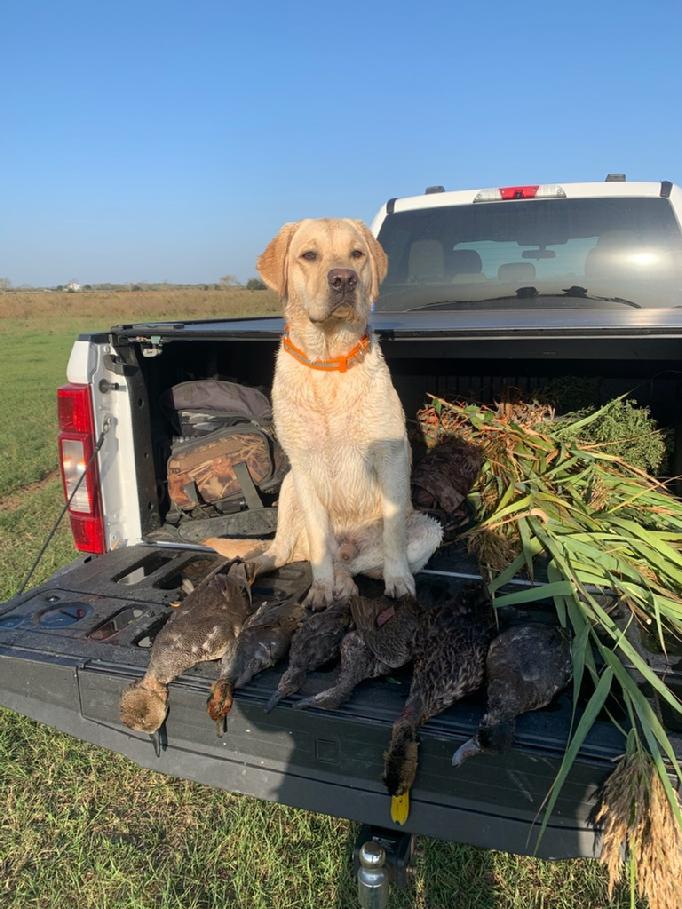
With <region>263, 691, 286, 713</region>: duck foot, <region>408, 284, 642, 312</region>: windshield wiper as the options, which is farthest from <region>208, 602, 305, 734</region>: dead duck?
<region>408, 284, 642, 312</region>: windshield wiper

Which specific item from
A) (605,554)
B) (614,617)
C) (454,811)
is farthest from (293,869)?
(605,554)

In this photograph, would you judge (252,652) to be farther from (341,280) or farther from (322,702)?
(341,280)

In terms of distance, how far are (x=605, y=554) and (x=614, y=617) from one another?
1.09 feet

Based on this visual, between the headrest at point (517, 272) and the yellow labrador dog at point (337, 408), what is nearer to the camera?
the yellow labrador dog at point (337, 408)

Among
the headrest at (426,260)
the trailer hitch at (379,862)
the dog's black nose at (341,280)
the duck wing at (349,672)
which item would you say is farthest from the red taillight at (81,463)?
the headrest at (426,260)

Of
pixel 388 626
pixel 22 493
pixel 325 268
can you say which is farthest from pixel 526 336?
pixel 22 493

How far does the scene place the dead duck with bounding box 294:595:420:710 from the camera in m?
2.07

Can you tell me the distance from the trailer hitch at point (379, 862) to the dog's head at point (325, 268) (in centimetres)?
198

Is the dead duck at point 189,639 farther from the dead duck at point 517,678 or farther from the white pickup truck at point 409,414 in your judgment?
the dead duck at point 517,678

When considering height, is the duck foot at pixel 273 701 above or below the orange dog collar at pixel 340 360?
below

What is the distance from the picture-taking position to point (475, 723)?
197cm

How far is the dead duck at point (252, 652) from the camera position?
207 centimetres

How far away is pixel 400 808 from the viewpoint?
1883 mm

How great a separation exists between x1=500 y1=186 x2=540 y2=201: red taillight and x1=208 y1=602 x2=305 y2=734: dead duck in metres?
3.17
